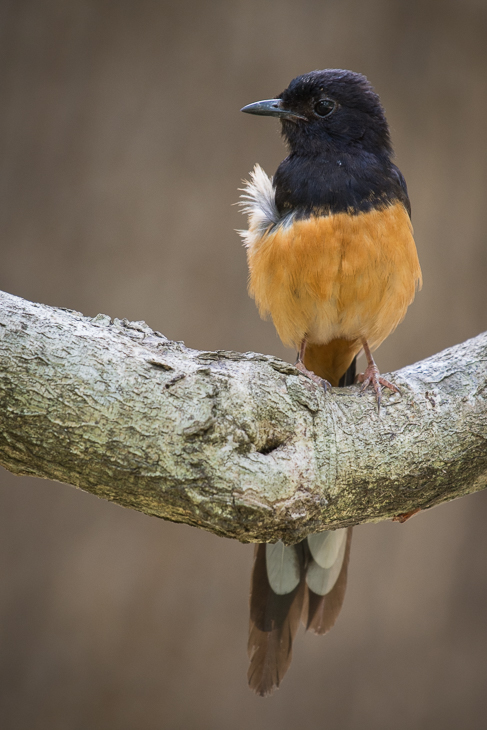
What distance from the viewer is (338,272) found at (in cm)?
213

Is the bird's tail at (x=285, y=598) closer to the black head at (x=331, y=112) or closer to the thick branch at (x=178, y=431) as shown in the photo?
the thick branch at (x=178, y=431)

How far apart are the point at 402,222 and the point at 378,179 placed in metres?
0.17

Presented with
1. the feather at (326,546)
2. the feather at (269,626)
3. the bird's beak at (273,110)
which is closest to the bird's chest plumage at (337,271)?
the bird's beak at (273,110)

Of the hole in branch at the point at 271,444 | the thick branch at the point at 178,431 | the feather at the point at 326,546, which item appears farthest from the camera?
the feather at the point at 326,546

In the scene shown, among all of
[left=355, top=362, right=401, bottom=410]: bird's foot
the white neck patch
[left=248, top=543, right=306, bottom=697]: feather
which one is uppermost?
the white neck patch

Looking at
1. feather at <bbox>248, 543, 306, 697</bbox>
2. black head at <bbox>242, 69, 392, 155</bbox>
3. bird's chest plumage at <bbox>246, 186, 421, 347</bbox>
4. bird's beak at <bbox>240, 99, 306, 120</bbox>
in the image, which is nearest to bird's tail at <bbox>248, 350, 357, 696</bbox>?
feather at <bbox>248, 543, 306, 697</bbox>

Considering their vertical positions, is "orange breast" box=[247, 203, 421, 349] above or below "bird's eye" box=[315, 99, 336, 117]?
below

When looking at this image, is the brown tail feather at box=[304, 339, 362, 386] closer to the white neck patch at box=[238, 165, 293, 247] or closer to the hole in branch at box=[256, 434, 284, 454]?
the white neck patch at box=[238, 165, 293, 247]

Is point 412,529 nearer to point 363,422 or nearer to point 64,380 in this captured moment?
point 363,422

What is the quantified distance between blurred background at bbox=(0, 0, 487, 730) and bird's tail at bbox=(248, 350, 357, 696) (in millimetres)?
1106

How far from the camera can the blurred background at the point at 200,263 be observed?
3.18 meters

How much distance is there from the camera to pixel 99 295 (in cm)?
340

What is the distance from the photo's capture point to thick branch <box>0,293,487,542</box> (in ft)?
4.63

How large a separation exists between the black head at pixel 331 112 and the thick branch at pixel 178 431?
1058 mm
